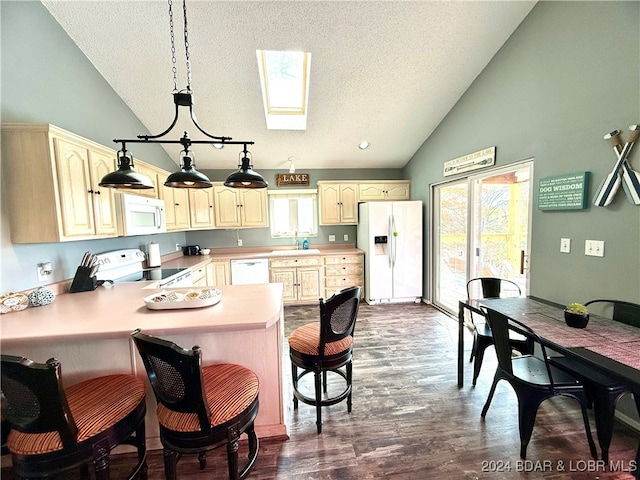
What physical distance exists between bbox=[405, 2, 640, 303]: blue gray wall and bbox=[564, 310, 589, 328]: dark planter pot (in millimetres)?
498

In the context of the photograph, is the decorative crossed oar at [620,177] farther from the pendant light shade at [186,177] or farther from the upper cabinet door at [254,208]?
the upper cabinet door at [254,208]

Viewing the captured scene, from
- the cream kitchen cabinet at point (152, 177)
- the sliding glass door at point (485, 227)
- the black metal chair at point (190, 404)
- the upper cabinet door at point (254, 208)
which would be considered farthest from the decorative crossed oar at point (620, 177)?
the upper cabinet door at point (254, 208)

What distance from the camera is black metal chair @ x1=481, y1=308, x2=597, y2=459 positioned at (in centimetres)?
157

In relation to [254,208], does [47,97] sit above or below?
above

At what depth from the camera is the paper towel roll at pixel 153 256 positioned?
3461 mm

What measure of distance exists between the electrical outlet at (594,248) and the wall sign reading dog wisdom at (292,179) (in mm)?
3895

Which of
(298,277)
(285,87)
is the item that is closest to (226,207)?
(298,277)

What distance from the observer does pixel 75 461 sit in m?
1.14

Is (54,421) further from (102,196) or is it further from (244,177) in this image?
(102,196)

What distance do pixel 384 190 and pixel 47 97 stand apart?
14.3ft

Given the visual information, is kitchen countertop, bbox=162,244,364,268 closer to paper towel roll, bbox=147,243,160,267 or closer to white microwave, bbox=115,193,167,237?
paper towel roll, bbox=147,243,160,267

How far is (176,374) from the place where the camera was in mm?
1157

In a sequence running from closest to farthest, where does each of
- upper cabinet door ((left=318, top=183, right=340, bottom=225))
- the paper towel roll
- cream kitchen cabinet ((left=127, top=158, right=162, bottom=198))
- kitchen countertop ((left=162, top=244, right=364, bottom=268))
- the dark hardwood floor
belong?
the dark hardwood floor < cream kitchen cabinet ((left=127, top=158, right=162, bottom=198)) < the paper towel roll < kitchen countertop ((left=162, top=244, right=364, bottom=268)) < upper cabinet door ((left=318, top=183, right=340, bottom=225))

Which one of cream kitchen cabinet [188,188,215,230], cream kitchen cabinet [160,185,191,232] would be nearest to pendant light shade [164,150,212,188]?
cream kitchen cabinet [160,185,191,232]
